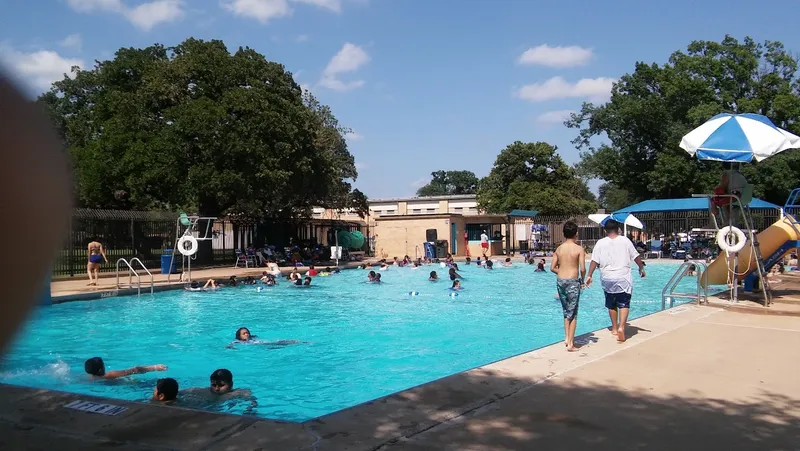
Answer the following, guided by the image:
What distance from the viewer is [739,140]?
12297 mm

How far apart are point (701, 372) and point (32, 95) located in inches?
295

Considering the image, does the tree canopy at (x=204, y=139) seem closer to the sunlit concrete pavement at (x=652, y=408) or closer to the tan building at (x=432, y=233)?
the tan building at (x=432, y=233)

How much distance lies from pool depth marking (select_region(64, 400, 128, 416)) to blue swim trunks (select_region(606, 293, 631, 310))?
673 cm

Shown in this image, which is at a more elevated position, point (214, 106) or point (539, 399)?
point (214, 106)

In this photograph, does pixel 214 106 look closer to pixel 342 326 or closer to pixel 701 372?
pixel 342 326

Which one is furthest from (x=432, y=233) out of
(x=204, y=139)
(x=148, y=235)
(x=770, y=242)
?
(x=770, y=242)

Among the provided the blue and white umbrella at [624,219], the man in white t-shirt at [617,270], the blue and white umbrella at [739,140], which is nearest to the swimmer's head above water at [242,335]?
the man in white t-shirt at [617,270]

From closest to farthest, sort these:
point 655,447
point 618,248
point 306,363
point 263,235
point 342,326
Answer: point 655,447, point 618,248, point 306,363, point 342,326, point 263,235

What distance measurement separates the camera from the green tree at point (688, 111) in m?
38.7

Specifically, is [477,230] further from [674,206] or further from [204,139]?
[204,139]

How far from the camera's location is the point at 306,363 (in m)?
11.1

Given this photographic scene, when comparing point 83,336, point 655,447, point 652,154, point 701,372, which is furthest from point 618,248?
point 652,154

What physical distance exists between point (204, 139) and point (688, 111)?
31.6 meters

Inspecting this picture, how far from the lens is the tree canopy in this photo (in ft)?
83.3
